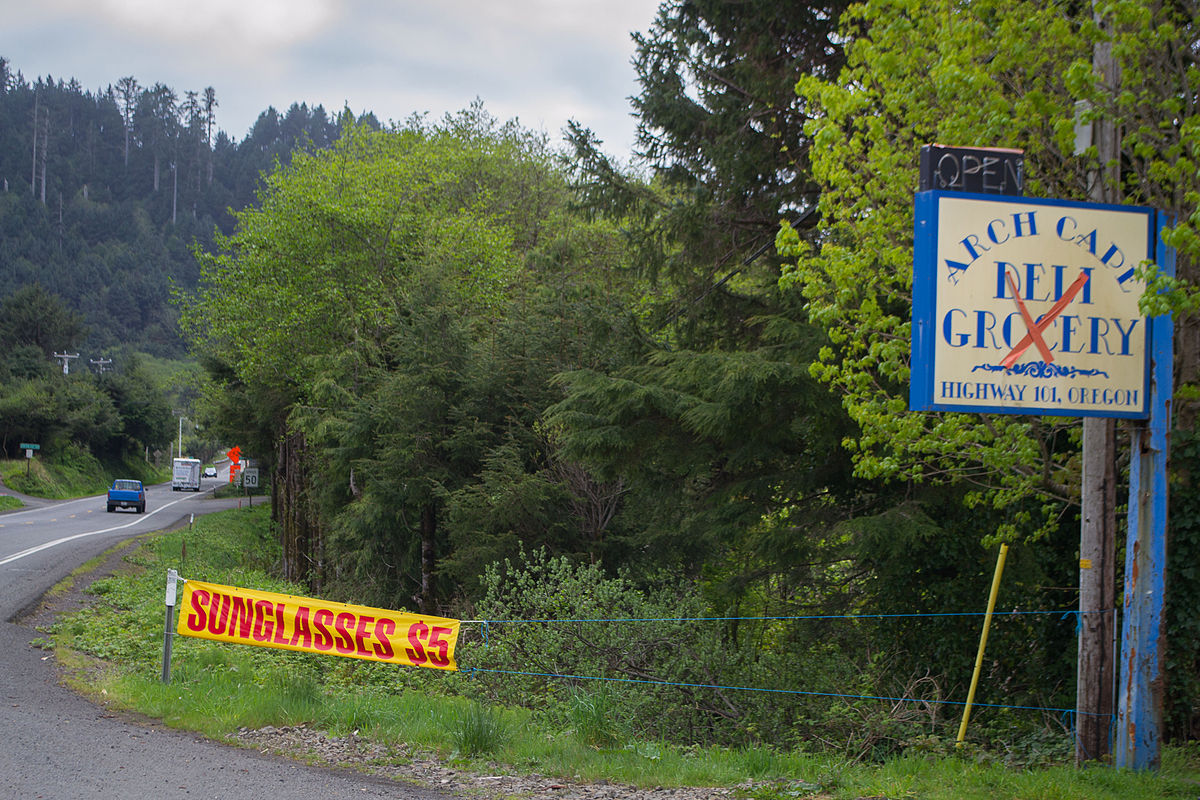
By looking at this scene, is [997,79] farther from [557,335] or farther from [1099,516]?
[557,335]

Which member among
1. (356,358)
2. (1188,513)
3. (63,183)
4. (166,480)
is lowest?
(166,480)

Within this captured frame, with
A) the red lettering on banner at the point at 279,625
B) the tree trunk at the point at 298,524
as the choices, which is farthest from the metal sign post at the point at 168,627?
the tree trunk at the point at 298,524

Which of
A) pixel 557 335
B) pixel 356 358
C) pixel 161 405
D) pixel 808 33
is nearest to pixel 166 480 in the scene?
pixel 161 405

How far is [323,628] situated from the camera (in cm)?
946

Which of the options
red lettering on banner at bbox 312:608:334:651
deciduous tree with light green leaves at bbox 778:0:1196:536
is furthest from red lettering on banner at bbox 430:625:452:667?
deciduous tree with light green leaves at bbox 778:0:1196:536

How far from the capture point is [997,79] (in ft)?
28.4

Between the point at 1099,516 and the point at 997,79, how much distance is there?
401 centimetres

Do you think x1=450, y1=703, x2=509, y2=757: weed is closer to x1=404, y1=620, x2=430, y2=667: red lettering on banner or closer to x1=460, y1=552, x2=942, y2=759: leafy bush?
x1=404, y1=620, x2=430, y2=667: red lettering on banner

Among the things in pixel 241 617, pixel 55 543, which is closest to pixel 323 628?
pixel 241 617

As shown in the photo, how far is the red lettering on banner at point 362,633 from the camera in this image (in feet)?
30.6

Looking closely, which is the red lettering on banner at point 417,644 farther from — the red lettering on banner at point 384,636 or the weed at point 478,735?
the weed at point 478,735

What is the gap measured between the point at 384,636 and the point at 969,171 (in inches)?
258

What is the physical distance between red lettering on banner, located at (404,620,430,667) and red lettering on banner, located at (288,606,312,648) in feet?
3.47

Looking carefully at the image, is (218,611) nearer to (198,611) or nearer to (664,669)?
(198,611)
